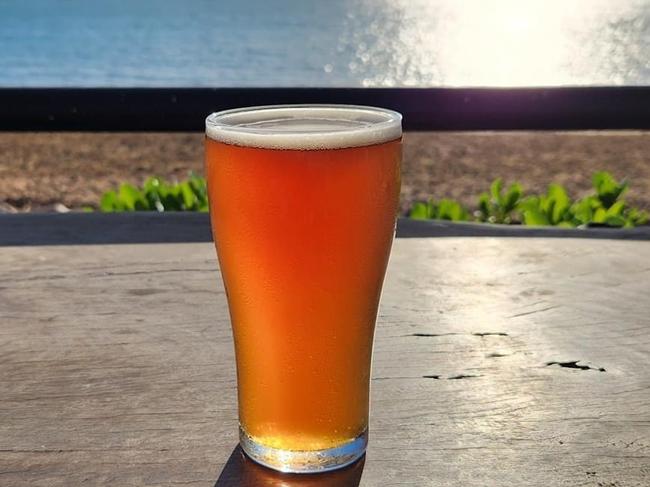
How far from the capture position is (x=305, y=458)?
95 cm

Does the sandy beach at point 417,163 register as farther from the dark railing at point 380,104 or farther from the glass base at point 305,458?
the glass base at point 305,458

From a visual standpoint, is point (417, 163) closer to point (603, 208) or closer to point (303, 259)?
point (603, 208)

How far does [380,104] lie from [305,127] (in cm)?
134

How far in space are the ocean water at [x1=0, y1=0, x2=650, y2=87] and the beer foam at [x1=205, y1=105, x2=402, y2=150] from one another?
74.6ft

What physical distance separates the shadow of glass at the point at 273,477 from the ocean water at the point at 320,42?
22.9 meters

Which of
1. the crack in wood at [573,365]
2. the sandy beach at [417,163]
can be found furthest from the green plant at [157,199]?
the sandy beach at [417,163]

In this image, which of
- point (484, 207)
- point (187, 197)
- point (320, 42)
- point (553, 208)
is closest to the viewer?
point (553, 208)

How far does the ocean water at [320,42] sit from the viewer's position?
129 ft

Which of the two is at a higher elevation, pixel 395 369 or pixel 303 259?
pixel 303 259

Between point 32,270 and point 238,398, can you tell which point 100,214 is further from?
point 238,398

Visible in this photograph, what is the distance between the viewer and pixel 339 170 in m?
0.88

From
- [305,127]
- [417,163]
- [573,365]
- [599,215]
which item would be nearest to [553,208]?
[599,215]

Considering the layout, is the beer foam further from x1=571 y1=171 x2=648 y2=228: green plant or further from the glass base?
x1=571 y1=171 x2=648 y2=228: green plant

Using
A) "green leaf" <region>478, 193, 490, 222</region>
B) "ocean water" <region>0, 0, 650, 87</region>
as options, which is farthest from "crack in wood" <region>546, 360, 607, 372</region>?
"ocean water" <region>0, 0, 650, 87</region>
